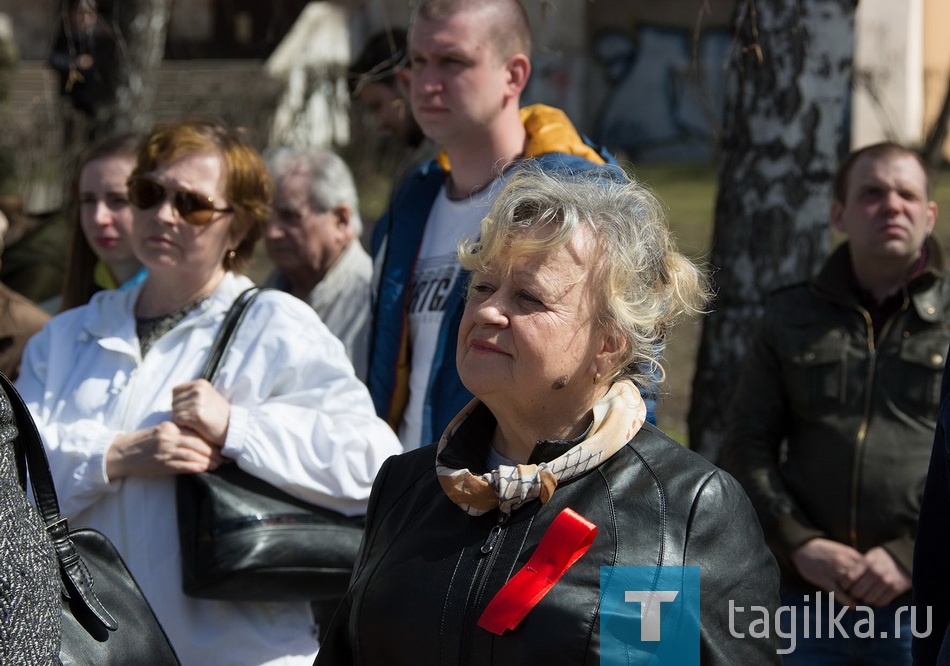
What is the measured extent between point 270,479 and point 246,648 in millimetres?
439

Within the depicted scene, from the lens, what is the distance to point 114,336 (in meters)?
3.46

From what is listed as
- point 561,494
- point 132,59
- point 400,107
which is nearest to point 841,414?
point 561,494

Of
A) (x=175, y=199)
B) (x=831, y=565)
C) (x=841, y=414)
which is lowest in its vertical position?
(x=831, y=565)

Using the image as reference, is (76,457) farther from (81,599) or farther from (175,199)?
(81,599)

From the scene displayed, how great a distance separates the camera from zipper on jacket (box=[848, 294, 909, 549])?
3768 mm

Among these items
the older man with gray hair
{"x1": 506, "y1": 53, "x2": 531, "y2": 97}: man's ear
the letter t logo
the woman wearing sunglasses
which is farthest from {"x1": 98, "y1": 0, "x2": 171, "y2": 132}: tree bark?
the letter t logo

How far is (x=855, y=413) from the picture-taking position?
3.82 meters

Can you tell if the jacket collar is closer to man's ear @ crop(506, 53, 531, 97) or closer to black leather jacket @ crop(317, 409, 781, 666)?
man's ear @ crop(506, 53, 531, 97)

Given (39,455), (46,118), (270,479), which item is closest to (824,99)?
(270,479)

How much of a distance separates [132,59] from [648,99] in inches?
678

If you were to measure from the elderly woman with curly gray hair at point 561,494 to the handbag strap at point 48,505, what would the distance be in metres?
0.49

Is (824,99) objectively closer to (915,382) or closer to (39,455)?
(915,382)

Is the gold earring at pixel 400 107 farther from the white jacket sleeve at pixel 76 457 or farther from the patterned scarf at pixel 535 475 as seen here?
the patterned scarf at pixel 535 475

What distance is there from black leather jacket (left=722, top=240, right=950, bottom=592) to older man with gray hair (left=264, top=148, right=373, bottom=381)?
5.36 ft
